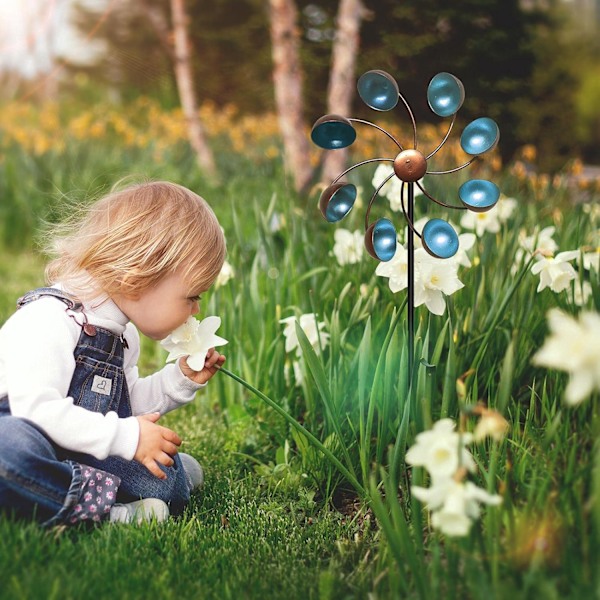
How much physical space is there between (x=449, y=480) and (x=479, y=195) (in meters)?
0.80

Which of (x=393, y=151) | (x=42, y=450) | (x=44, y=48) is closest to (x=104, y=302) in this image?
(x=42, y=450)

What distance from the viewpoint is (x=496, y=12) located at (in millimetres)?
7469

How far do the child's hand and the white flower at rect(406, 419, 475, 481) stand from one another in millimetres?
771

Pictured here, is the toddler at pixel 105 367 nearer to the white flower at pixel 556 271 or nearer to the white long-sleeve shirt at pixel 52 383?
the white long-sleeve shirt at pixel 52 383

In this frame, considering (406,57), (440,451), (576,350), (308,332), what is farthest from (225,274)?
(406,57)

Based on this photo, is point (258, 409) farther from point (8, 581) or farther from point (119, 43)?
point (119, 43)

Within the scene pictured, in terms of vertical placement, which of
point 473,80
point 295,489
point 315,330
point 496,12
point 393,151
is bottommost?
point 295,489

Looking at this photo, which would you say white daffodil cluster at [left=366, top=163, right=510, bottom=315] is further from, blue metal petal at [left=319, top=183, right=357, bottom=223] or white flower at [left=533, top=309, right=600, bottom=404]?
white flower at [left=533, top=309, right=600, bottom=404]

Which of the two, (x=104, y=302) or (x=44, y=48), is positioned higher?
(x=44, y=48)

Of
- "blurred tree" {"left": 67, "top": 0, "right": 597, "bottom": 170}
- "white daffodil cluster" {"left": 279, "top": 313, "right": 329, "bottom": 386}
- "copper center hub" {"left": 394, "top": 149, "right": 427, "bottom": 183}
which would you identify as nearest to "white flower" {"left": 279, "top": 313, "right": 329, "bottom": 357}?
"white daffodil cluster" {"left": 279, "top": 313, "right": 329, "bottom": 386}

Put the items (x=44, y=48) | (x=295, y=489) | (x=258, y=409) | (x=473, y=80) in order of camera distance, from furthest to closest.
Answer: (x=44, y=48) < (x=473, y=80) < (x=258, y=409) < (x=295, y=489)

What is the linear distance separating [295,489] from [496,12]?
Result: 659 centimetres

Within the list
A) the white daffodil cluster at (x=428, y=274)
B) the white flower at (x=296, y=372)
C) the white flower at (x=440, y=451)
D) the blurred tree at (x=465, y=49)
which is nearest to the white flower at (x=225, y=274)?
the white flower at (x=296, y=372)

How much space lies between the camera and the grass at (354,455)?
4.57ft
